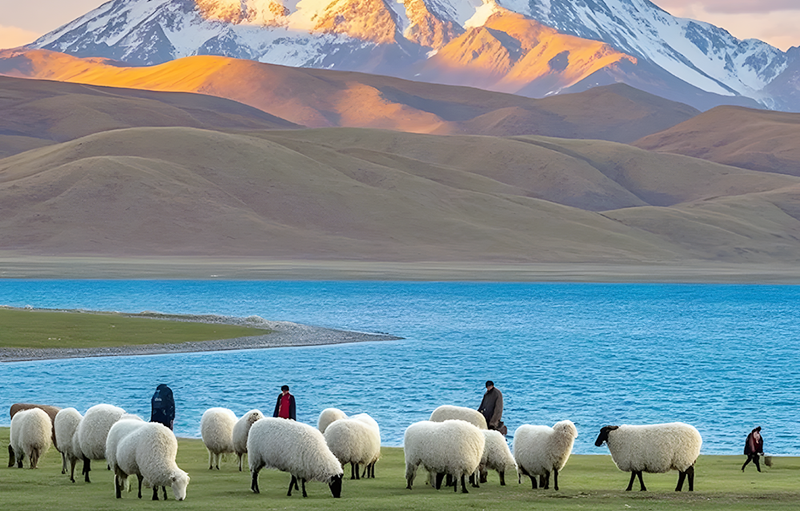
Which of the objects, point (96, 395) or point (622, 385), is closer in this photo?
point (96, 395)

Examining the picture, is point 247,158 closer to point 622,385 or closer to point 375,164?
point 375,164

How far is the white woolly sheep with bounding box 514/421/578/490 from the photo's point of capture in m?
17.9

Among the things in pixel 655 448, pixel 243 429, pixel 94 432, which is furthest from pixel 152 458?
pixel 655 448

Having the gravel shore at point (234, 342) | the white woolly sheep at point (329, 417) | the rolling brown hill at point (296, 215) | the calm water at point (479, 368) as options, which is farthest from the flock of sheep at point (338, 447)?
the rolling brown hill at point (296, 215)

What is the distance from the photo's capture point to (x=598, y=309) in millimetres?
90750

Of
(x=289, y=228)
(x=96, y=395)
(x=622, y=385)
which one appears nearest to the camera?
(x=96, y=395)

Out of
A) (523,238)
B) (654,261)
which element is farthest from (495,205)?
(654,261)

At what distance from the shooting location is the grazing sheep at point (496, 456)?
18609 mm

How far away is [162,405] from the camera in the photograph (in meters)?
18.4

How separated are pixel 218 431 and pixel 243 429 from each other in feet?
2.83

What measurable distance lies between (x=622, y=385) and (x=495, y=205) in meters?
132

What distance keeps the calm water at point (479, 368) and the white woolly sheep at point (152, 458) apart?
1095 cm

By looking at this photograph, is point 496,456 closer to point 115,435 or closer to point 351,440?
point 351,440

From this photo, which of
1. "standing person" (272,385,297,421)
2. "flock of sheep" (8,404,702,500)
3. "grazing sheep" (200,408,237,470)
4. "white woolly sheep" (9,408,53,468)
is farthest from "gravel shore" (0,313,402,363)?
"standing person" (272,385,297,421)
